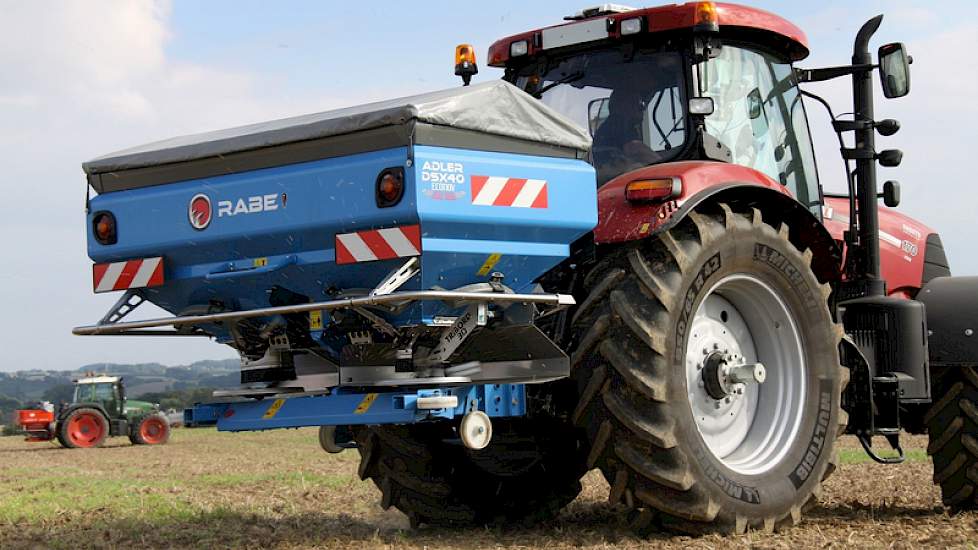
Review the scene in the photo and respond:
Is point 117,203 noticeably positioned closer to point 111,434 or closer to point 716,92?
point 716,92

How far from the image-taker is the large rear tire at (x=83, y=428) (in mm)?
27844

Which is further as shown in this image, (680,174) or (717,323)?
(717,323)

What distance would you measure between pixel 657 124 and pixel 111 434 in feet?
78.6

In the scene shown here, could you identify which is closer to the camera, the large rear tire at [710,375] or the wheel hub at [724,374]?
the large rear tire at [710,375]

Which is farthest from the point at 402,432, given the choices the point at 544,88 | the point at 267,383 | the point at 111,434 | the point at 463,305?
the point at 111,434

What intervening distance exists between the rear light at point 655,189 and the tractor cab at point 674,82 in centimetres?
80

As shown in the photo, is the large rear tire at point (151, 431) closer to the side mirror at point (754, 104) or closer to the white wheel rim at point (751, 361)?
the side mirror at point (754, 104)

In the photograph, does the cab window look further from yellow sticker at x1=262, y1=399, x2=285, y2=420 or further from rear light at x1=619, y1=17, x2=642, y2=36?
yellow sticker at x1=262, y1=399, x2=285, y2=420

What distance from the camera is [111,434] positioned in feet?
93.4

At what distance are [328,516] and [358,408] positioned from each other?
3183 mm

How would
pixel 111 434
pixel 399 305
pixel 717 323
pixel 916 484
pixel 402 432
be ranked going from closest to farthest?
pixel 399 305, pixel 717 323, pixel 402 432, pixel 916 484, pixel 111 434

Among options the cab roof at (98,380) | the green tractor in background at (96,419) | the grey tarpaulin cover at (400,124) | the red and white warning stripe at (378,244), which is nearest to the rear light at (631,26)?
the grey tarpaulin cover at (400,124)

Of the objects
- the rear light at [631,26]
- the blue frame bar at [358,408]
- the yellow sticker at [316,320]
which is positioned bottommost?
the blue frame bar at [358,408]

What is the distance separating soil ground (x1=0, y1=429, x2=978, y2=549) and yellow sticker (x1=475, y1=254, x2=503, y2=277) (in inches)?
55.7
